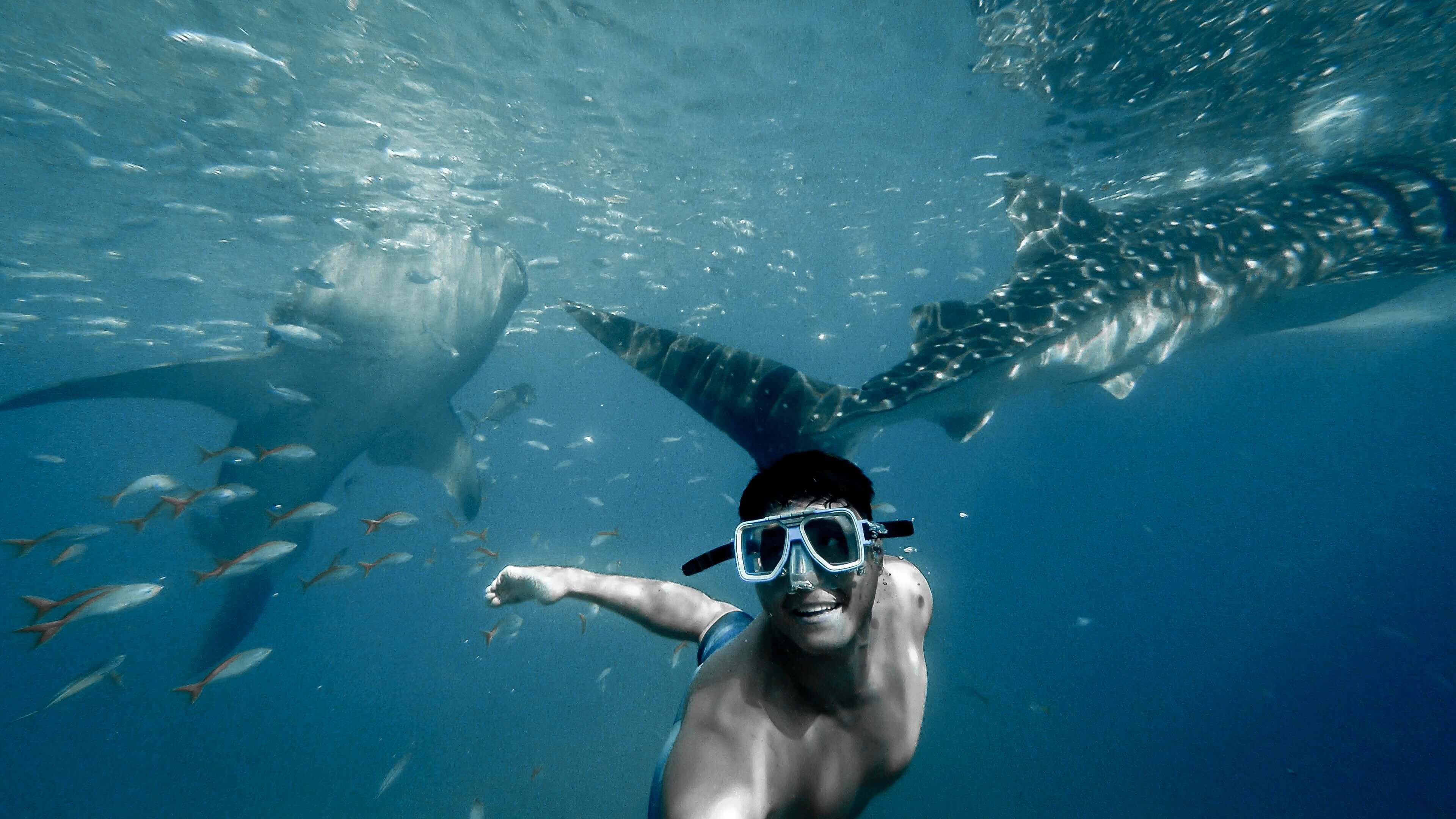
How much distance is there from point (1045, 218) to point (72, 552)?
16.7 metres

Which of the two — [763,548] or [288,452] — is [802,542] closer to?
[763,548]

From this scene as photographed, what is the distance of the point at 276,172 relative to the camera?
12.8 metres

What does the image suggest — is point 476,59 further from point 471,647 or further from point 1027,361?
point 471,647

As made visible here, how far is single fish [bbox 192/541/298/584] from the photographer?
6754 millimetres

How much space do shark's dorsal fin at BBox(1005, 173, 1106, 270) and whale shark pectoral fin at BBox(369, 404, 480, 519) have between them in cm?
1143

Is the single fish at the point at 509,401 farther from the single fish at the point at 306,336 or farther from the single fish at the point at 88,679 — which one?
the single fish at the point at 88,679

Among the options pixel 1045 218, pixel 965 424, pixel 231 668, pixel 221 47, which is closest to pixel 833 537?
pixel 965 424

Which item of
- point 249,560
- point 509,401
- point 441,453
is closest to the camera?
point 249,560

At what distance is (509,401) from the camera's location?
15.3m

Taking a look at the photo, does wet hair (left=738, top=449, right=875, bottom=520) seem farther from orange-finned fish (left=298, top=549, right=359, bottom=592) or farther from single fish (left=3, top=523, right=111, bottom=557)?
single fish (left=3, top=523, right=111, bottom=557)

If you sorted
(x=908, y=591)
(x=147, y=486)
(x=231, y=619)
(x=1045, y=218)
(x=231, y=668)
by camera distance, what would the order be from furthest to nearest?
(x=231, y=619) → (x=1045, y=218) → (x=147, y=486) → (x=231, y=668) → (x=908, y=591)

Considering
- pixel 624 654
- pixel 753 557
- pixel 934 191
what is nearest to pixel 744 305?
pixel 934 191

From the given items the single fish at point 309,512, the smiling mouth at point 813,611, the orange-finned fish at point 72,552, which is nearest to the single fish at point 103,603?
the single fish at point 309,512

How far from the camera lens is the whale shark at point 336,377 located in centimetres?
902
